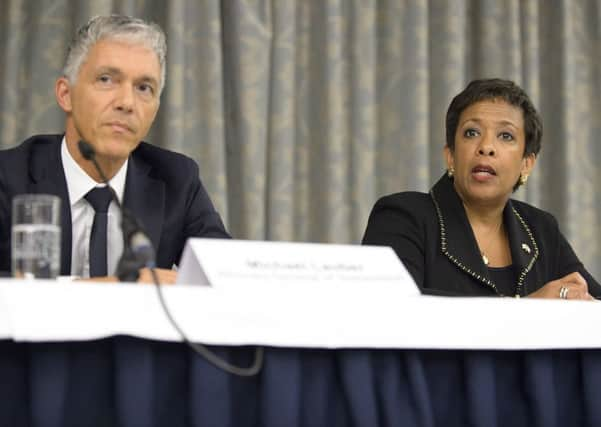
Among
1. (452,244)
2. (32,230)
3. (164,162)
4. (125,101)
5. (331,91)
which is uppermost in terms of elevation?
(331,91)

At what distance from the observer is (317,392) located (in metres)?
1.36

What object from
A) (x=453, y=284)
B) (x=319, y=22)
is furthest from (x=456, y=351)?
(x=319, y=22)

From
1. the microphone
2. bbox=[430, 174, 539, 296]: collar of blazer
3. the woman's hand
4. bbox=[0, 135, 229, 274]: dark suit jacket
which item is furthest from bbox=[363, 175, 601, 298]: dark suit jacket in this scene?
the microphone

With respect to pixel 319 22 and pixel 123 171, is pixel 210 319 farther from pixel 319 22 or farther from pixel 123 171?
pixel 319 22

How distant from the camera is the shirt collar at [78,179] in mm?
2115

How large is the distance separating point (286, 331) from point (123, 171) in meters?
1.09

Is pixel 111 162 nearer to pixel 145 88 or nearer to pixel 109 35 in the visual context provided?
pixel 145 88

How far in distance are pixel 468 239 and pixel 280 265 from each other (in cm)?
128

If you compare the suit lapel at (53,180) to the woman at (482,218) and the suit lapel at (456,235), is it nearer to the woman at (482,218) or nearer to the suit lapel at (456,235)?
the woman at (482,218)

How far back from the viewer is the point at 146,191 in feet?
7.36

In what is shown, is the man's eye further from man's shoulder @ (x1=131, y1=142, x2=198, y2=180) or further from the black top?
the black top

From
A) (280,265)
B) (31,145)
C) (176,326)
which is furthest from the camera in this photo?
(31,145)

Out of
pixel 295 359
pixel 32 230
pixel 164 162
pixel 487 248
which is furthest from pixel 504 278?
pixel 32 230

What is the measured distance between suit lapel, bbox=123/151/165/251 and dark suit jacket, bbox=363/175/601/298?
0.65 metres
